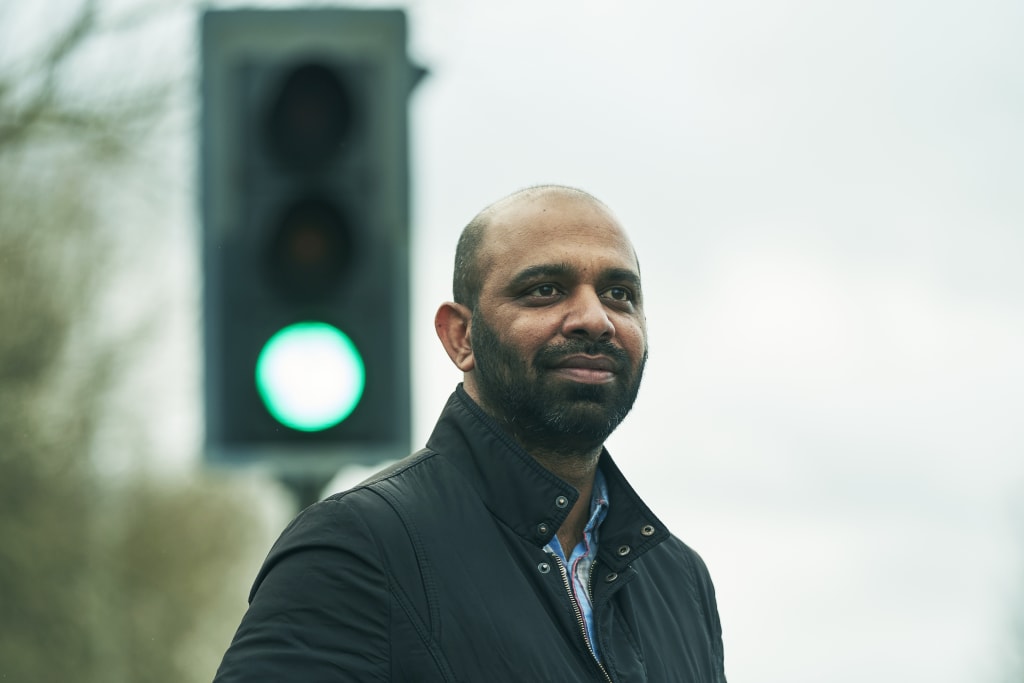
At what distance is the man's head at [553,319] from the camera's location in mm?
3037

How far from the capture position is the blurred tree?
14.5m

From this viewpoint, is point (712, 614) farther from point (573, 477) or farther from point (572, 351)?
point (572, 351)

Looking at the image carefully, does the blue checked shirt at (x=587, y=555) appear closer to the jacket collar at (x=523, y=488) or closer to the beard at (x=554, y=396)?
the jacket collar at (x=523, y=488)

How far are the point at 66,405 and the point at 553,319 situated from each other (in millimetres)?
14024

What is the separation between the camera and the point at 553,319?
10.00ft

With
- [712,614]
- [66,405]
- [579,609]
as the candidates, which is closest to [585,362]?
[579,609]

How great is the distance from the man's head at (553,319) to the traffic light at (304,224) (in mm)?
570

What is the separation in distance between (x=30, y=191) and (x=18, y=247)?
0.66m

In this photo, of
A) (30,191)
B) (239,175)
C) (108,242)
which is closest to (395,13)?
(239,175)

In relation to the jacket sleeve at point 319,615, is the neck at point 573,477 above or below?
above

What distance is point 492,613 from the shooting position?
2762 millimetres

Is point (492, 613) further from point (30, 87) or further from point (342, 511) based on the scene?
point (30, 87)

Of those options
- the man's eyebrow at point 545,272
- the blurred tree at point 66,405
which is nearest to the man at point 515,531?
the man's eyebrow at point 545,272

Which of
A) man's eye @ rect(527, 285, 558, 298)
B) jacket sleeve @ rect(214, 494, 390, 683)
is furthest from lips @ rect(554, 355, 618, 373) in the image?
jacket sleeve @ rect(214, 494, 390, 683)
